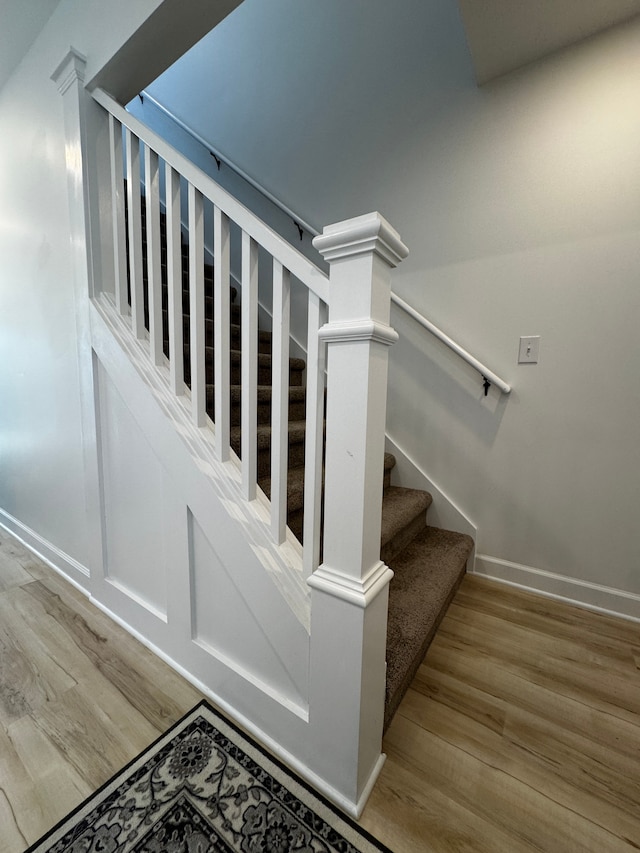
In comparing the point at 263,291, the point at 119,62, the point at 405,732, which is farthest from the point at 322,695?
the point at 263,291

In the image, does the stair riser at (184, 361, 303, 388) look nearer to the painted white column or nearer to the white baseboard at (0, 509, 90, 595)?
the painted white column

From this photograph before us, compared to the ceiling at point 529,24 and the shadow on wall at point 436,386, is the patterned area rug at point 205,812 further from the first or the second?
the ceiling at point 529,24

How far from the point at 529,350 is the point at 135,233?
5.51 ft

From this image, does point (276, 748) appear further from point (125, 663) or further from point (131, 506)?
point (131, 506)

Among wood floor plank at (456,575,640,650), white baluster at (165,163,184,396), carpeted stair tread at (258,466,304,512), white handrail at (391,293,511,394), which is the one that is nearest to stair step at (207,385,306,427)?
white baluster at (165,163,184,396)

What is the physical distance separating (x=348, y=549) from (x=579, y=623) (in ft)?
4.35

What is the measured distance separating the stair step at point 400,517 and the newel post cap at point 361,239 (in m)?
0.98

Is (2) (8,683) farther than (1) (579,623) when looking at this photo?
No

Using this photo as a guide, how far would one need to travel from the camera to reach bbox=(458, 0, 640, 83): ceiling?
122 cm

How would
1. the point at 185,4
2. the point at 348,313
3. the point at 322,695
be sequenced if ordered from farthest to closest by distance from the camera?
the point at 185,4
the point at 322,695
the point at 348,313

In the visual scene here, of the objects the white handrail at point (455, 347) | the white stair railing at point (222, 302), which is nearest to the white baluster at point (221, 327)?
the white stair railing at point (222, 302)

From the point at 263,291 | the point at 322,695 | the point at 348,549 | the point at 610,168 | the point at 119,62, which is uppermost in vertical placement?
the point at 119,62

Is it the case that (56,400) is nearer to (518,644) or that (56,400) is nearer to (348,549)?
(348,549)

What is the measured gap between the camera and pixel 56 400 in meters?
1.64
